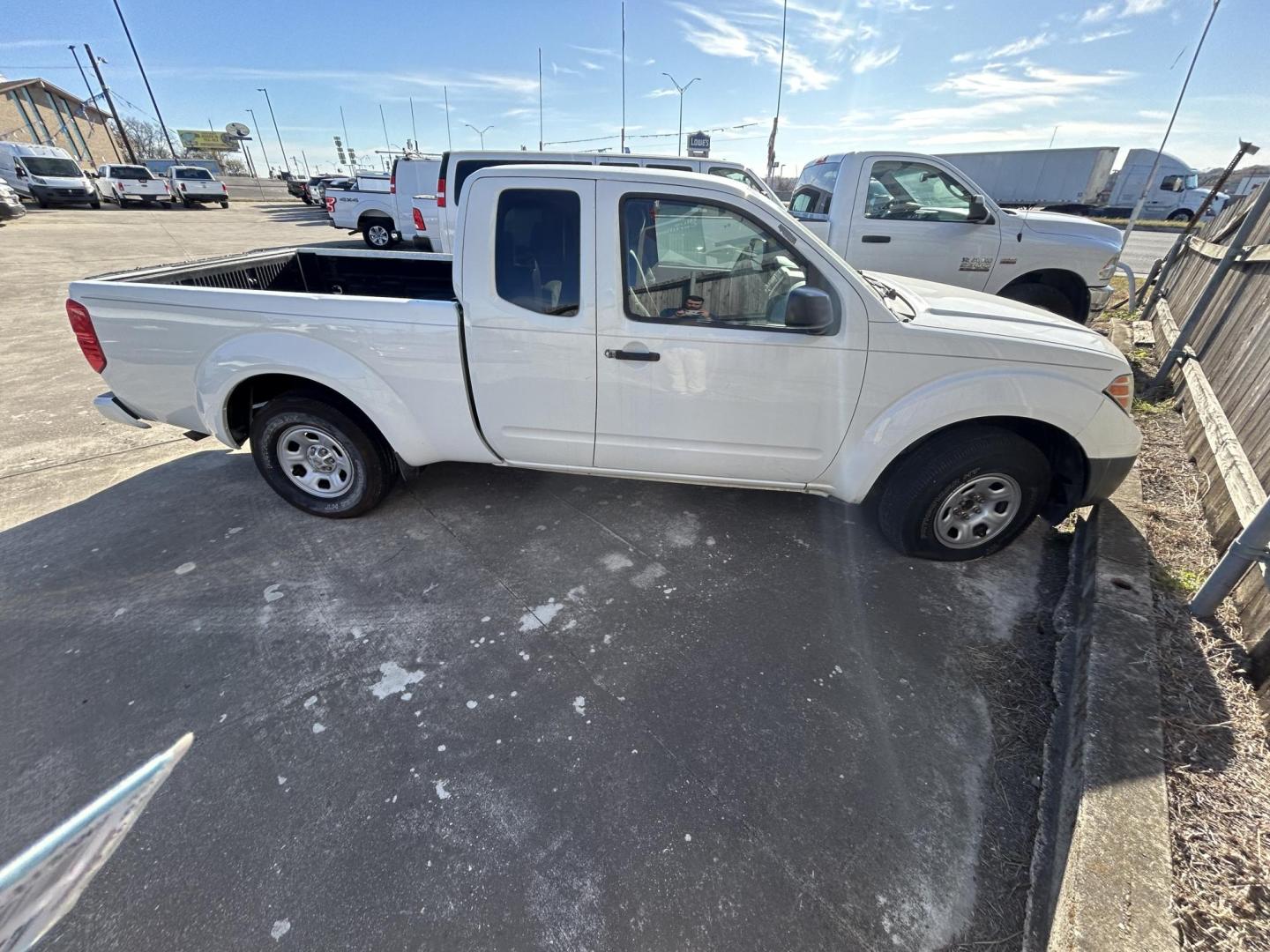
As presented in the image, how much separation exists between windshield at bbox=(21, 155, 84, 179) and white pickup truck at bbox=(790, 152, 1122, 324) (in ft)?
109

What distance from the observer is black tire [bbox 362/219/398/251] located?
54.5 feet

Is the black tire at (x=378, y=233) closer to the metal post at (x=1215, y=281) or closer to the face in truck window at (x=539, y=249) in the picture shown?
the face in truck window at (x=539, y=249)

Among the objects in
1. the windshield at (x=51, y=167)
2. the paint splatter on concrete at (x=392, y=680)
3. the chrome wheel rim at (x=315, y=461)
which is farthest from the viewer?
the windshield at (x=51, y=167)

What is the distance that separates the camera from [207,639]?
8.75 ft

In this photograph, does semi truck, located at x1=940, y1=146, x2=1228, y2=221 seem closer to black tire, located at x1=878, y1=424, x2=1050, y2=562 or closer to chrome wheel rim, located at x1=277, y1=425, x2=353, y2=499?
black tire, located at x1=878, y1=424, x2=1050, y2=562

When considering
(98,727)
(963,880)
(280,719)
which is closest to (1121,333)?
(963,880)

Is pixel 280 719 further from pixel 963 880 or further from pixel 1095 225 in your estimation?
pixel 1095 225

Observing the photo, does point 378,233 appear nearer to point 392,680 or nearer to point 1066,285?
point 1066,285

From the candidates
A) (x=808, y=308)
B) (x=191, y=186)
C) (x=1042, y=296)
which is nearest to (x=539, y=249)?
(x=808, y=308)

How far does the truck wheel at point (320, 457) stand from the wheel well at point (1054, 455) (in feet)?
9.73

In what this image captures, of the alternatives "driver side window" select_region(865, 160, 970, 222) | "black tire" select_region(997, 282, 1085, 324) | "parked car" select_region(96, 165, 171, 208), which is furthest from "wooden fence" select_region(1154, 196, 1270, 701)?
"parked car" select_region(96, 165, 171, 208)

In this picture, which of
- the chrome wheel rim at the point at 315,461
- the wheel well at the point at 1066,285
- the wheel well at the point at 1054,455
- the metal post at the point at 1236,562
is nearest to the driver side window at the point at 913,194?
the wheel well at the point at 1066,285

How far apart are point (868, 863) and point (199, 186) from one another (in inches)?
1535

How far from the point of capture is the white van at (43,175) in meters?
23.0
